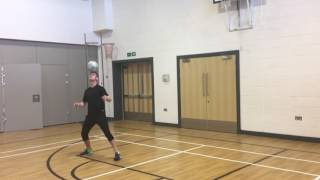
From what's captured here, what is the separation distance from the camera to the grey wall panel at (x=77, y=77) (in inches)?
449

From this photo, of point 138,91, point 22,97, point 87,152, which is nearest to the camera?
point 87,152

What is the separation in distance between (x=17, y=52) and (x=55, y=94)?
1.84 metres

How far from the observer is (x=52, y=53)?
1087cm

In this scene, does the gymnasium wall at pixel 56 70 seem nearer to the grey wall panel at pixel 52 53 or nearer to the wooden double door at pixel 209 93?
the grey wall panel at pixel 52 53

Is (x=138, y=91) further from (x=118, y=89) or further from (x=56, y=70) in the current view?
(x=56, y=70)

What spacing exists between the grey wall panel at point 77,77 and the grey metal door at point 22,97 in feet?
4.41

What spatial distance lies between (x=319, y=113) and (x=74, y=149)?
5.29 metres

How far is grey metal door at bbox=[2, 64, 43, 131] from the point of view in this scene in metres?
9.80

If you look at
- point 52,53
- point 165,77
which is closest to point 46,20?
point 52,53

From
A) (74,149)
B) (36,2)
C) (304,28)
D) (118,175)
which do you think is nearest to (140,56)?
(36,2)

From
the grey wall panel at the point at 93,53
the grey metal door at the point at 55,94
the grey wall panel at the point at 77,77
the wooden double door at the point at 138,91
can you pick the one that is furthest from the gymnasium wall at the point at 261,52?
the grey metal door at the point at 55,94

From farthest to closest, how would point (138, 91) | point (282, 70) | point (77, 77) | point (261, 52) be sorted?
point (77, 77)
point (138, 91)
point (261, 52)
point (282, 70)

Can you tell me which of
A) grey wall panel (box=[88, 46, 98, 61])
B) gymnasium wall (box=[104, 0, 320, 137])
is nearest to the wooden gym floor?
gymnasium wall (box=[104, 0, 320, 137])

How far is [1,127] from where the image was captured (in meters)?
9.70
